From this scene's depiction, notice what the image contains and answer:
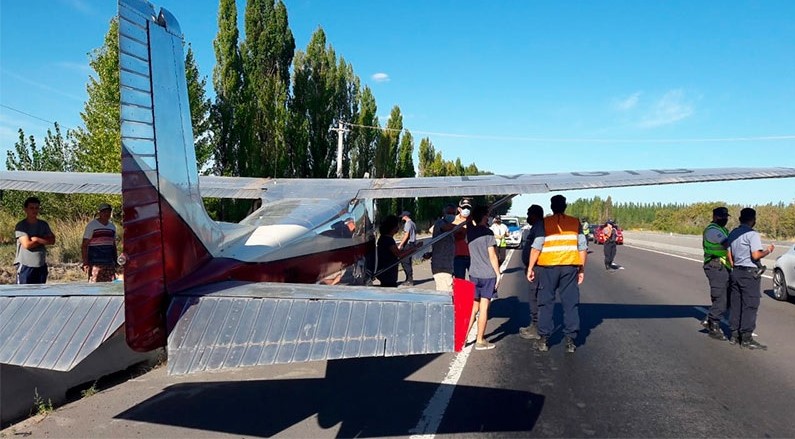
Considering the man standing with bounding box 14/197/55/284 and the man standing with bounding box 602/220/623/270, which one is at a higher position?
the man standing with bounding box 14/197/55/284

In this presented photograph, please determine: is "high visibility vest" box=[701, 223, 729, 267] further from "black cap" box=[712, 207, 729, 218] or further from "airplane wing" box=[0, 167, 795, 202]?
"airplane wing" box=[0, 167, 795, 202]

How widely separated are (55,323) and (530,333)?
6.01 metres

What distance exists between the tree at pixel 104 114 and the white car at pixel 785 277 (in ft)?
58.8

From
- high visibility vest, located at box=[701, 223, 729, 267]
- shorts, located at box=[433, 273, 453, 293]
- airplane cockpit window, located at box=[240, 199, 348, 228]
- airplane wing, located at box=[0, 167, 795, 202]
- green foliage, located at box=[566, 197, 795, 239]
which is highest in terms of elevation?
airplane wing, located at box=[0, 167, 795, 202]

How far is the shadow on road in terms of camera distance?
13.7ft

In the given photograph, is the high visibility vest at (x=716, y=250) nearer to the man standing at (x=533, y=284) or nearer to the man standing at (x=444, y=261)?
the man standing at (x=533, y=284)

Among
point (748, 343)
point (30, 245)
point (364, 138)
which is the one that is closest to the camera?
point (30, 245)

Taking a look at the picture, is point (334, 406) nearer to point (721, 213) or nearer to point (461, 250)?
point (461, 250)

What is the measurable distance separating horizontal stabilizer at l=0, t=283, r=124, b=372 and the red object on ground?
6.38ft

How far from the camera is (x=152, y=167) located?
10.5 ft

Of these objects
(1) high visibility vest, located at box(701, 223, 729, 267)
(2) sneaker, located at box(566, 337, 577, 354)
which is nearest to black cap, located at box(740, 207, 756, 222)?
(1) high visibility vest, located at box(701, 223, 729, 267)

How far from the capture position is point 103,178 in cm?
731

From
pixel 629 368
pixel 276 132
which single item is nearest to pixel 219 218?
pixel 276 132

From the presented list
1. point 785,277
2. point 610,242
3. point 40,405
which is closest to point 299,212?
point 40,405
